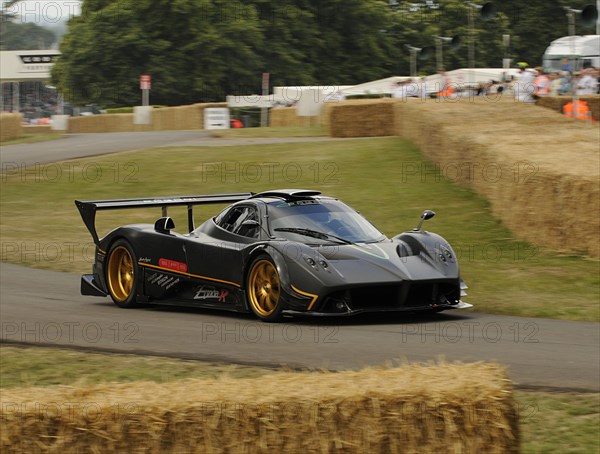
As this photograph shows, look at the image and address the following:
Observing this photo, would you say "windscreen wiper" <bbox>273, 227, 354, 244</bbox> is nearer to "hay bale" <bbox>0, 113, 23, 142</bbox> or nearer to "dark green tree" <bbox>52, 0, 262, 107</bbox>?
"hay bale" <bbox>0, 113, 23, 142</bbox>

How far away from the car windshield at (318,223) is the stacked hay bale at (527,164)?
365cm

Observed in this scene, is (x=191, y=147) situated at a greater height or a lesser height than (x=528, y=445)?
greater

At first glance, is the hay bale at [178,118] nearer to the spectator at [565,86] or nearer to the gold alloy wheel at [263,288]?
the spectator at [565,86]

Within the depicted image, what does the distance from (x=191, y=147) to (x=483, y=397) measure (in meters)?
24.2

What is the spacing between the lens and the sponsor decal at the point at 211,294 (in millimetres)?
10508

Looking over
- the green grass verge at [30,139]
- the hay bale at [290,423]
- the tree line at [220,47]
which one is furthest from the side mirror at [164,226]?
the tree line at [220,47]

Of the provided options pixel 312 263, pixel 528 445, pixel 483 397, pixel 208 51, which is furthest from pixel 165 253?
pixel 208 51

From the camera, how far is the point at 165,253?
11.2 meters

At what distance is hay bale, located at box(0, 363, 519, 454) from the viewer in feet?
13.8

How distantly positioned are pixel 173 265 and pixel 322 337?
2.53 metres

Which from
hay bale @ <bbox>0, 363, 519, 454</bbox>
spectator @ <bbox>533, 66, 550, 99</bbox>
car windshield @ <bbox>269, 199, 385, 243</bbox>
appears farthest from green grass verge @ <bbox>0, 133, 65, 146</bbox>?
hay bale @ <bbox>0, 363, 519, 454</bbox>

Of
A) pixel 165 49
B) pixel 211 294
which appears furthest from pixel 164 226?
pixel 165 49

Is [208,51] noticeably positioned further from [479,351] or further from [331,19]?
[479,351]

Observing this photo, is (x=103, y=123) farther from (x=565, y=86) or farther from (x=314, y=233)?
(x=314, y=233)
